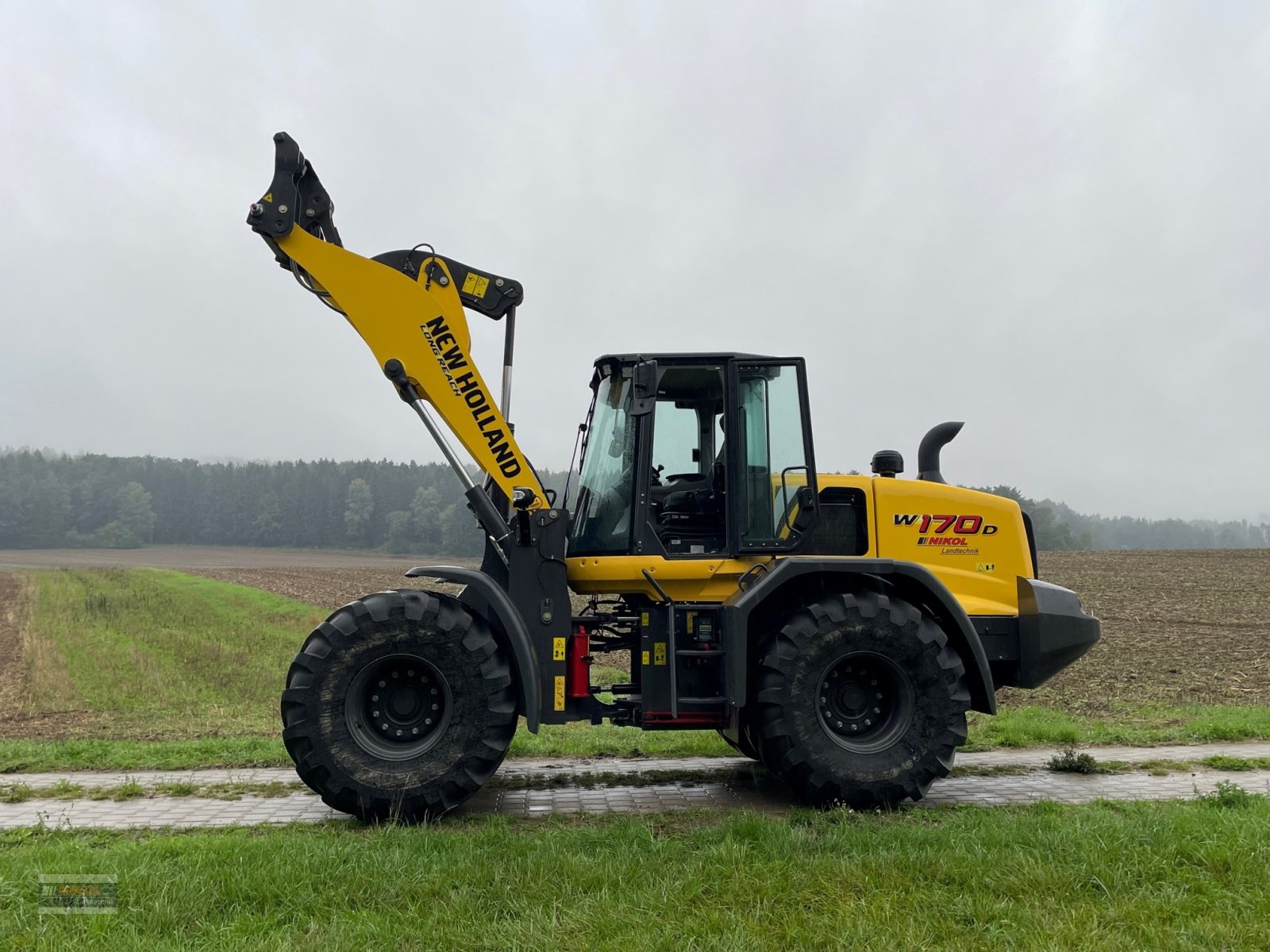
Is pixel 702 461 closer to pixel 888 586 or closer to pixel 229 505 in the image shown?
pixel 888 586

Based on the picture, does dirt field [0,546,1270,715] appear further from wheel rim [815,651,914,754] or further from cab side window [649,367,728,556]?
cab side window [649,367,728,556]

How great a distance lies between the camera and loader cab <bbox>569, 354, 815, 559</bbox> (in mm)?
6340

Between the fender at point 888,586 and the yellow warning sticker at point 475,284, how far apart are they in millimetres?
2902

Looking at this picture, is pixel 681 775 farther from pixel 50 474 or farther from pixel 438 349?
pixel 50 474

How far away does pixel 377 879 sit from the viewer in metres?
4.39

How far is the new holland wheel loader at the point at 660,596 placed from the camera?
5797 millimetres

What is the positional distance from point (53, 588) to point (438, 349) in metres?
35.9

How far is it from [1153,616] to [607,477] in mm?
19370

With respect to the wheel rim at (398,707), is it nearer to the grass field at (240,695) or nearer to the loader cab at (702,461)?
the loader cab at (702,461)

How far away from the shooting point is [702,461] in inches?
261

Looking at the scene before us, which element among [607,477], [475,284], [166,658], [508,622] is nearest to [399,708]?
[508,622]

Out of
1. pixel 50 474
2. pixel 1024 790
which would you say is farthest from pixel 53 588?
pixel 50 474

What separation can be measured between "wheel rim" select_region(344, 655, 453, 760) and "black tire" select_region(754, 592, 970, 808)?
2.15 metres

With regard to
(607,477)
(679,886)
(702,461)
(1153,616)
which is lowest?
(679,886)
